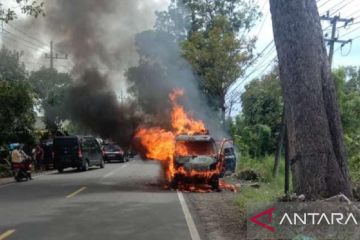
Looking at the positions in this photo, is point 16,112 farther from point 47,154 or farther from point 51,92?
point 51,92

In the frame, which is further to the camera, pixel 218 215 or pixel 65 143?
pixel 65 143

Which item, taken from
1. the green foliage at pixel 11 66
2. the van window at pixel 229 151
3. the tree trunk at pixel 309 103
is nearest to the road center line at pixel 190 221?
the tree trunk at pixel 309 103

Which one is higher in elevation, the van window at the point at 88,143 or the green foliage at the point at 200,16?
the green foliage at the point at 200,16

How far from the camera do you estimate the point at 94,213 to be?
40.3 ft

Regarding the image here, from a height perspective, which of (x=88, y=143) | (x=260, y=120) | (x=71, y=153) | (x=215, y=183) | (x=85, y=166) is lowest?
(x=215, y=183)

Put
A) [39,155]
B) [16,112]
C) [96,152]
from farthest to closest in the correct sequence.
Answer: [39,155] → [96,152] → [16,112]

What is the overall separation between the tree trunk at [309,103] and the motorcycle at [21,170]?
15849mm

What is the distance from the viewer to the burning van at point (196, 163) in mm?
17734

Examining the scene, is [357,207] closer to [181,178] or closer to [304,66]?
[304,66]

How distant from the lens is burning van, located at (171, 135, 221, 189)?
58.2ft

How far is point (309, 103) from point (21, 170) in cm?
1647

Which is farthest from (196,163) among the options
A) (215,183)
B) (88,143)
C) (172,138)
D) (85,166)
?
(88,143)

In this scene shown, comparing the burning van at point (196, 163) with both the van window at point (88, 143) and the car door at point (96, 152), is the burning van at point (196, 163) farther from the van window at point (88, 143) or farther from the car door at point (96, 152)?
the car door at point (96, 152)

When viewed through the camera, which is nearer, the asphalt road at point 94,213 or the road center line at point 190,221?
the road center line at point 190,221
